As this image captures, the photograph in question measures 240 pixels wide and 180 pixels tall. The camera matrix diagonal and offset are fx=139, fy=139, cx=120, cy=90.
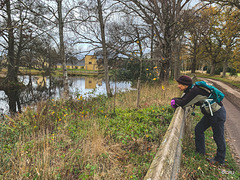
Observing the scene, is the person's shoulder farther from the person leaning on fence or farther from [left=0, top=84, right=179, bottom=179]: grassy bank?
[left=0, top=84, right=179, bottom=179]: grassy bank

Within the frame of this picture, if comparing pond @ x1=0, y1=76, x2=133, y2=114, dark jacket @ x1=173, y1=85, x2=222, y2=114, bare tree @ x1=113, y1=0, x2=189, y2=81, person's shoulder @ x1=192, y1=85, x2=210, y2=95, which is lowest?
pond @ x1=0, y1=76, x2=133, y2=114

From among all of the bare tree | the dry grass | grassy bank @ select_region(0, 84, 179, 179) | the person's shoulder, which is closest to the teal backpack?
the person's shoulder

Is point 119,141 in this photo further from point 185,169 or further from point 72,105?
point 72,105

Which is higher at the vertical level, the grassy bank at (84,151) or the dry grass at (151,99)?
the dry grass at (151,99)

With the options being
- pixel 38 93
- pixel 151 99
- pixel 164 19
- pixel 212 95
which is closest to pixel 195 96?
pixel 212 95

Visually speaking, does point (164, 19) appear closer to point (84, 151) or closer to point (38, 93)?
point (84, 151)

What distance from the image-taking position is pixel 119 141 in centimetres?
361

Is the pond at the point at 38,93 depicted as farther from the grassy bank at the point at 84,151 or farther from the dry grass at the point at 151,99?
the grassy bank at the point at 84,151

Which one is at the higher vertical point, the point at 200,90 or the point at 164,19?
the point at 164,19

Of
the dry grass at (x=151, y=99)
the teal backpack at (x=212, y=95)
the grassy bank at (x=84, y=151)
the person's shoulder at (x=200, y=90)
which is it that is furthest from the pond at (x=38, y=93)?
the teal backpack at (x=212, y=95)

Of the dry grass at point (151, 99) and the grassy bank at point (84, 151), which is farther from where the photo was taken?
the dry grass at point (151, 99)

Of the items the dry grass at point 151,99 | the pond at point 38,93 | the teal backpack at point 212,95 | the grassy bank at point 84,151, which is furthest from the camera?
the pond at point 38,93

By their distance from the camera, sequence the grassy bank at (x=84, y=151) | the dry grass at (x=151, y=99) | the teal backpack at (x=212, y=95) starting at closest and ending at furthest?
1. the grassy bank at (x=84, y=151)
2. the teal backpack at (x=212, y=95)
3. the dry grass at (x=151, y=99)

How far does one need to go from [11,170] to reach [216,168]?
155 inches
